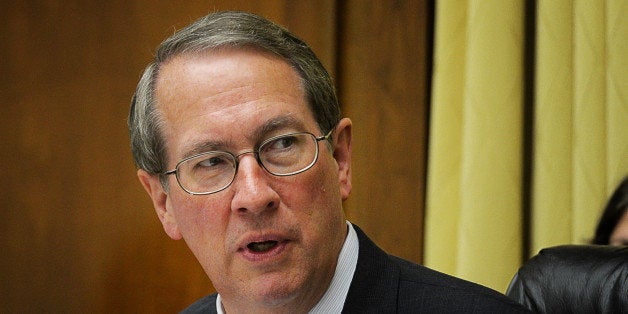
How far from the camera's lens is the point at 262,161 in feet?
4.42

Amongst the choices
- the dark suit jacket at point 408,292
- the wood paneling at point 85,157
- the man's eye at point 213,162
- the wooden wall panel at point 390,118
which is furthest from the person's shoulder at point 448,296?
the wood paneling at point 85,157

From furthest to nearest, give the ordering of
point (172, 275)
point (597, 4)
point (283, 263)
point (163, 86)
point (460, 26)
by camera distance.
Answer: point (172, 275) → point (460, 26) → point (597, 4) → point (163, 86) → point (283, 263)

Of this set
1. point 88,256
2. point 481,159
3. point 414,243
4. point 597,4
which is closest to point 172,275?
point 88,256

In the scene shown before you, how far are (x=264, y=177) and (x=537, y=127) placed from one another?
1146 millimetres

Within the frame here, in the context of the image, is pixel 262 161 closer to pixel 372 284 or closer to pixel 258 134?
pixel 258 134

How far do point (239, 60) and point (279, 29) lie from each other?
105 millimetres

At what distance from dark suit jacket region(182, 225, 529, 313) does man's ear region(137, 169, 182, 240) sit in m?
0.33

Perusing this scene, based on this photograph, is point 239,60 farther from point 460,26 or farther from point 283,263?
point 460,26

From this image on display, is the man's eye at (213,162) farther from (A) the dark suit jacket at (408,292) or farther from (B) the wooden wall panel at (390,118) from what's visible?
(B) the wooden wall panel at (390,118)

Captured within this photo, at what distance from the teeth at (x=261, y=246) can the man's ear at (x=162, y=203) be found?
0.23 m

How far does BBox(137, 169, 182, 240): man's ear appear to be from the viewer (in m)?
1.53

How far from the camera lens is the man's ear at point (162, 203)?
1.53 metres

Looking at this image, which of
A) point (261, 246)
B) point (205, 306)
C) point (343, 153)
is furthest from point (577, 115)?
point (261, 246)

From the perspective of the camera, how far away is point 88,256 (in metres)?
2.52
